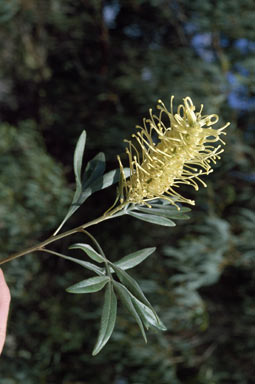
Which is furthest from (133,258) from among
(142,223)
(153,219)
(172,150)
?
(142,223)

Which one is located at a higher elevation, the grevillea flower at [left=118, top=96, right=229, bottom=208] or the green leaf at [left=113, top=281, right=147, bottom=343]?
the grevillea flower at [left=118, top=96, right=229, bottom=208]

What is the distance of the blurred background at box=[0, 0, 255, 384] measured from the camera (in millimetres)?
1521

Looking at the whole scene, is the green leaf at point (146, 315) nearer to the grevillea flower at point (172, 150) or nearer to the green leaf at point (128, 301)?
the green leaf at point (128, 301)

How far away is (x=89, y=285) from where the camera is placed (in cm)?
57

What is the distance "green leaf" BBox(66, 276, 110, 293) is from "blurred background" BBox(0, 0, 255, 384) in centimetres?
93

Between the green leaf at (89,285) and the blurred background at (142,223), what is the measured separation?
0.93 metres

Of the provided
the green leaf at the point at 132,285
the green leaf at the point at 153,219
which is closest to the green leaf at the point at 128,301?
the green leaf at the point at 132,285

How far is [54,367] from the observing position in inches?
60.9

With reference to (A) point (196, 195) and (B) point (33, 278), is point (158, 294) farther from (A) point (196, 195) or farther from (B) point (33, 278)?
(B) point (33, 278)

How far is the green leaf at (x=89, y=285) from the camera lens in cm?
56

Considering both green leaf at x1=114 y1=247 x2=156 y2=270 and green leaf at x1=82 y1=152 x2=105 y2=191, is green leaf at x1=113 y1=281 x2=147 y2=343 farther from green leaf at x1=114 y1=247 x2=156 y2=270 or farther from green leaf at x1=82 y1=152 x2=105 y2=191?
green leaf at x1=82 y1=152 x2=105 y2=191

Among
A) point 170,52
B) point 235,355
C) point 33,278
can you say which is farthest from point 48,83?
point 235,355

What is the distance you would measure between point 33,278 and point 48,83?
3.08 feet

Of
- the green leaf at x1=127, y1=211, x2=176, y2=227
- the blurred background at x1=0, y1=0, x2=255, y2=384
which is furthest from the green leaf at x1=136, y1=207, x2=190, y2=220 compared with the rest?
the blurred background at x1=0, y1=0, x2=255, y2=384
